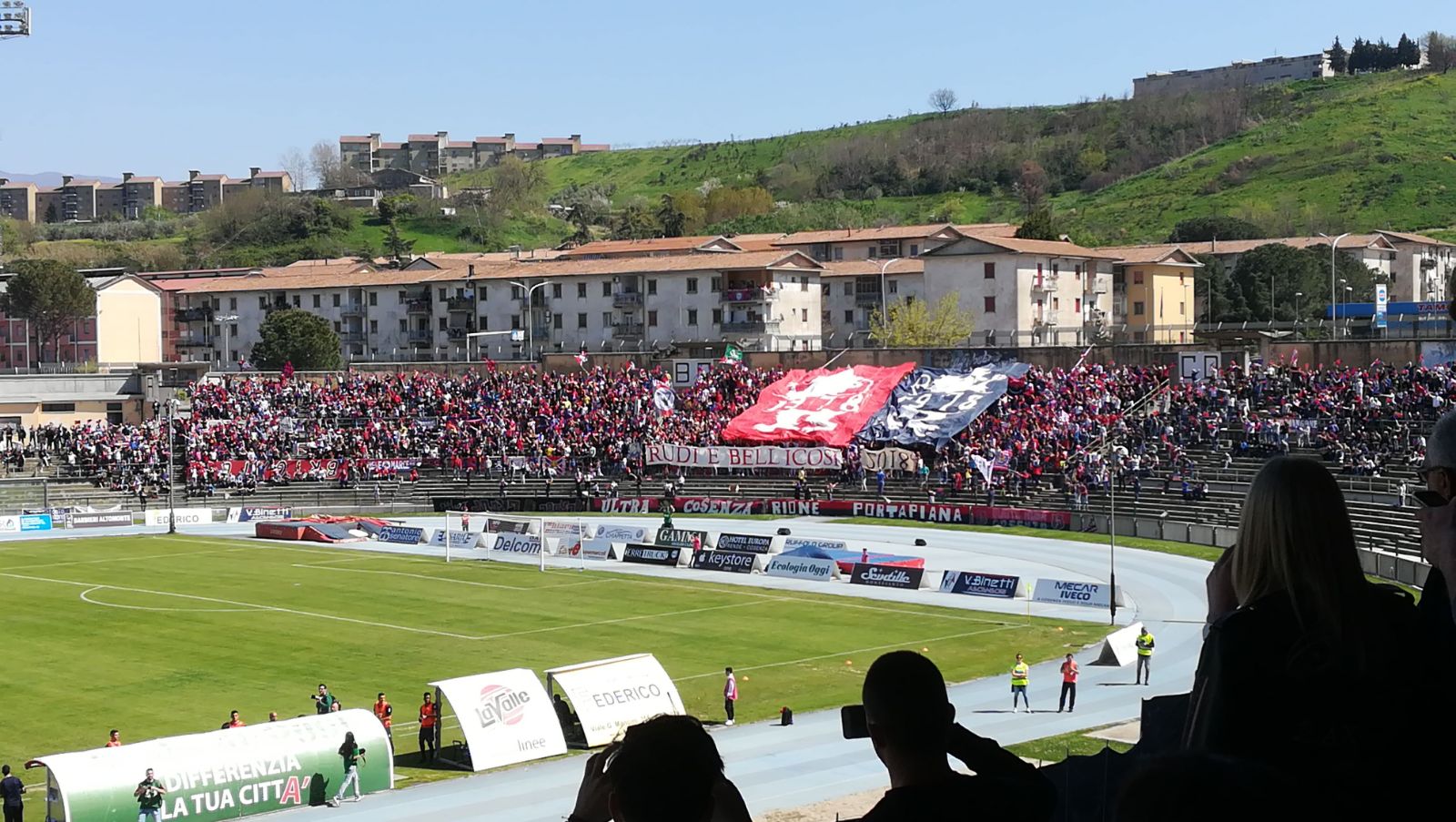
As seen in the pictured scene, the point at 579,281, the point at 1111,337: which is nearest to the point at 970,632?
the point at 1111,337

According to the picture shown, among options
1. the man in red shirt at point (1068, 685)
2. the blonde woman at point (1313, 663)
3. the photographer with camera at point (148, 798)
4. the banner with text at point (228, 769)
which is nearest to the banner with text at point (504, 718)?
the banner with text at point (228, 769)

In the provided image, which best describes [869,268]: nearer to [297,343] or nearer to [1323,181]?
[297,343]

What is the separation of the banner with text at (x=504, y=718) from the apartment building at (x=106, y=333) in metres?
118

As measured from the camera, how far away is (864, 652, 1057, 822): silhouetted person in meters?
4.84

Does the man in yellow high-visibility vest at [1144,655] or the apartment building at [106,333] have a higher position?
the apartment building at [106,333]

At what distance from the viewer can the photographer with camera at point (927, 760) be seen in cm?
482

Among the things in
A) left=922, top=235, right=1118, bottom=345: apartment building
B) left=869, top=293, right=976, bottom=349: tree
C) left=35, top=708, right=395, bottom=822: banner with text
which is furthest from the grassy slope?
left=35, top=708, right=395, bottom=822: banner with text

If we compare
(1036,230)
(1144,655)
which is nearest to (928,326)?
(1036,230)

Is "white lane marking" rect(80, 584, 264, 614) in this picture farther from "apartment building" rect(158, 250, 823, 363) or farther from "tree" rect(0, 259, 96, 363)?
"tree" rect(0, 259, 96, 363)

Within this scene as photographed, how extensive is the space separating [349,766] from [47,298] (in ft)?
379

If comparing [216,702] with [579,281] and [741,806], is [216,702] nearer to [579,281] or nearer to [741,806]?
[741,806]

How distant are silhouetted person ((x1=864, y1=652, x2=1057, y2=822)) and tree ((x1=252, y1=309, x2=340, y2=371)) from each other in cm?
12467

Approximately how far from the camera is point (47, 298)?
133m

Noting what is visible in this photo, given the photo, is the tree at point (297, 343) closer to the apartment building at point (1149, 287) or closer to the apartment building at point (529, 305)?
the apartment building at point (529, 305)
